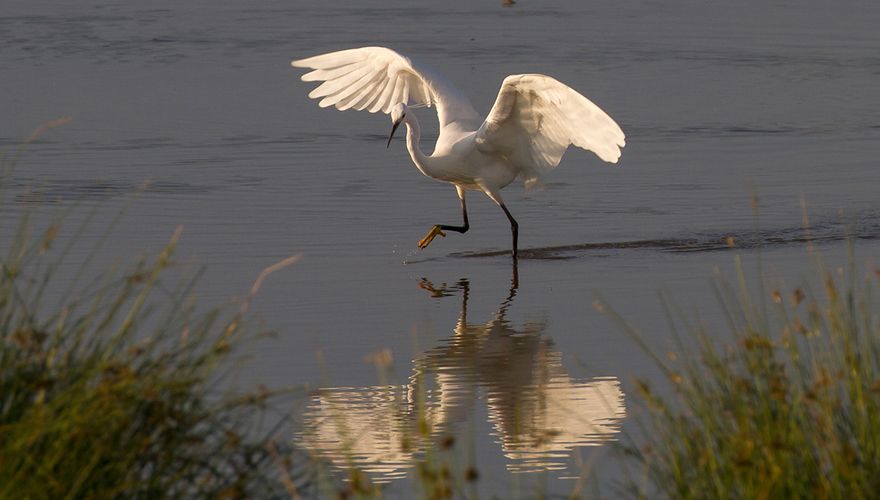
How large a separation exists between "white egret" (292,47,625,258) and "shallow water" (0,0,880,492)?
0.49 meters

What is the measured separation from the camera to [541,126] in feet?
39.3

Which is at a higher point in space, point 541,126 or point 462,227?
point 541,126

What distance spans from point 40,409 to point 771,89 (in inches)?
651

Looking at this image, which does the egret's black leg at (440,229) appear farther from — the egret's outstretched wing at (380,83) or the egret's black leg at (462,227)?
the egret's outstretched wing at (380,83)

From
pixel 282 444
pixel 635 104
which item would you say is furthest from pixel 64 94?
pixel 282 444

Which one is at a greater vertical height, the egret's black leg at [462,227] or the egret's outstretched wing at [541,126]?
the egret's outstretched wing at [541,126]

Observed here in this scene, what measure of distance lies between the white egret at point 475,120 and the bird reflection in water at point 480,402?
189cm

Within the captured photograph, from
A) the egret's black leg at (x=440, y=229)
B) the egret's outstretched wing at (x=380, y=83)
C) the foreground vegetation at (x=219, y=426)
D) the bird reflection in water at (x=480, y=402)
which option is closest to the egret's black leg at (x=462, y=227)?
the egret's black leg at (x=440, y=229)

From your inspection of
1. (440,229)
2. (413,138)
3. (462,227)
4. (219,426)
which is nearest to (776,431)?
(219,426)

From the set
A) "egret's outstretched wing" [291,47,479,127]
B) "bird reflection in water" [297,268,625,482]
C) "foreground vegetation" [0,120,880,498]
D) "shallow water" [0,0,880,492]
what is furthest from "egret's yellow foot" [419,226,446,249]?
"foreground vegetation" [0,120,880,498]

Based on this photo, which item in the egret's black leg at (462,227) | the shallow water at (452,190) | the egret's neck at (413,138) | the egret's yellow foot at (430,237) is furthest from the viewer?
the egret's neck at (413,138)

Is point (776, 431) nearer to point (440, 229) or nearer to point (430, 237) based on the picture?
point (430, 237)

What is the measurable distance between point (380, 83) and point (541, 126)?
6.99 feet

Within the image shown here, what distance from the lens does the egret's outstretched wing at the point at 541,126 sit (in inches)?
419
